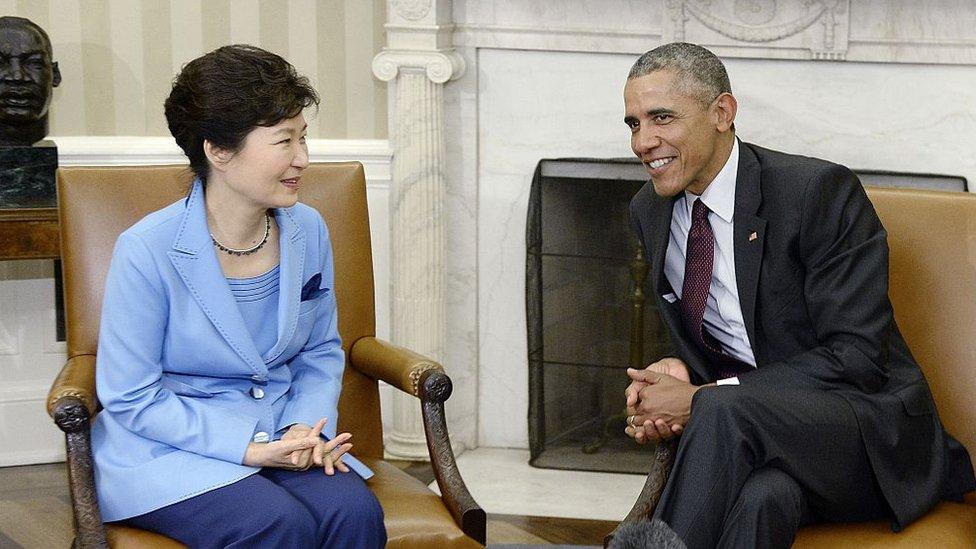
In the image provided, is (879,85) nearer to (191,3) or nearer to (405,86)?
(405,86)

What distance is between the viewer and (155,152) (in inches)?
159

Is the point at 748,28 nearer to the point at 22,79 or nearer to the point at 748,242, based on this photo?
the point at 748,242

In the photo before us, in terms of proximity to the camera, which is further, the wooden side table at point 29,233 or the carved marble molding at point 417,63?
the carved marble molding at point 417,63

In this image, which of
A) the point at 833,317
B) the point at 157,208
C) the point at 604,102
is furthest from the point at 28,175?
the point at 833,317

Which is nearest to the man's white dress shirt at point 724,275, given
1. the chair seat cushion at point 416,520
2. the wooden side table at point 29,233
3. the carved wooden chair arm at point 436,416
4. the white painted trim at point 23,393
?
the carved wooden chair arm at point 436,416

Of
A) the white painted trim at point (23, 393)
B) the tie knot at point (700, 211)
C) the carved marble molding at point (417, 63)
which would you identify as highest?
the carved marble molding at point (417, 63)

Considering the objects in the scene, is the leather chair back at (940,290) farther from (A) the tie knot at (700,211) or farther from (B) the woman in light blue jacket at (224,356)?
(B) the woman in light blue jacket at (224,356)

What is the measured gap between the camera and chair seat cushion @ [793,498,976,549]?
7.14 ft

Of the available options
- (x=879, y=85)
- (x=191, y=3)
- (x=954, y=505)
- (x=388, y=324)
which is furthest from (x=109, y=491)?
(x=879, y=85)

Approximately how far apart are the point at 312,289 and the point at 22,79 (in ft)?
5.20

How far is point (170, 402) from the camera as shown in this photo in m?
2.30

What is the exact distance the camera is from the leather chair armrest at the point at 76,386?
7.30 ft

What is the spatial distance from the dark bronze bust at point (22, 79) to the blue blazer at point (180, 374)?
1.47 metres

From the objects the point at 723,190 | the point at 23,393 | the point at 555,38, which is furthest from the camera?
the point at 23,393
